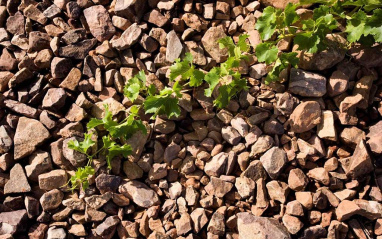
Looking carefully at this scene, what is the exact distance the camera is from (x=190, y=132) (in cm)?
352

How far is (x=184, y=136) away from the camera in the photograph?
3484 millimetres

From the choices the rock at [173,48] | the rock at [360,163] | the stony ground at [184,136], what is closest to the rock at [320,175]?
the stony ground at [184,136]

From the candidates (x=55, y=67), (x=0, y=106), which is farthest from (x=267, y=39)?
(x=0, y=106)

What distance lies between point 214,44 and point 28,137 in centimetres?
185

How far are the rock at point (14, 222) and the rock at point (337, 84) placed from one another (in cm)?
276

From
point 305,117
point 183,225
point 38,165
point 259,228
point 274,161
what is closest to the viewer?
point 259,228

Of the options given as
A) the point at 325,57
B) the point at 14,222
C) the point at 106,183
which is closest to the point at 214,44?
the point at 325,57

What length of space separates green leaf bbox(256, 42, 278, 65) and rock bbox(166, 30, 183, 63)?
746 mm

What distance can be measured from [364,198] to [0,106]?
127 inches

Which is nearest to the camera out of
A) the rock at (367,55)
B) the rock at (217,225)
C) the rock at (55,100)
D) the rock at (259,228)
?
the rock at (259,228)

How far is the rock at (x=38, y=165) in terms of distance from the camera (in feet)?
11.2

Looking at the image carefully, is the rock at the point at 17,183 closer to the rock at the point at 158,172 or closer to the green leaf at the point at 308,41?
the rock at the point at 158,172

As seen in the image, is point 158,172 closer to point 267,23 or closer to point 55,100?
point 55,100

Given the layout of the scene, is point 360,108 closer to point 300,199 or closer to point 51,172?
point 300,199
